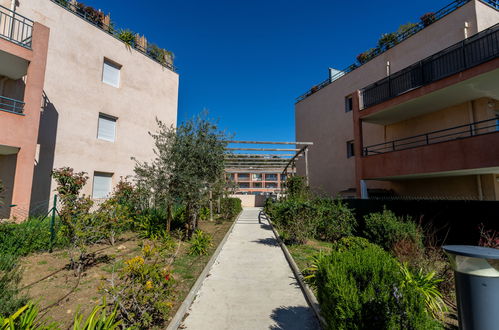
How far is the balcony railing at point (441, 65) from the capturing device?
320 inches

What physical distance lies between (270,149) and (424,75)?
9.36 metres

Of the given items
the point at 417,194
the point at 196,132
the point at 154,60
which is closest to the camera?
the point at 196,132

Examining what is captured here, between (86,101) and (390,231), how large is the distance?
46.2 feet

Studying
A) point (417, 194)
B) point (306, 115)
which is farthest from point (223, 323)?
point (306, 115)

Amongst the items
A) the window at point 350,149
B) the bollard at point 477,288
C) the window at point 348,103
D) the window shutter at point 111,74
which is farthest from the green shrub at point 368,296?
the window at point 348,103

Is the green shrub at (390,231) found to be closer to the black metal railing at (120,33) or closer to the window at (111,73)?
the window at (111,73)

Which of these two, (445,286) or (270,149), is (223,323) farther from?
(270,149)

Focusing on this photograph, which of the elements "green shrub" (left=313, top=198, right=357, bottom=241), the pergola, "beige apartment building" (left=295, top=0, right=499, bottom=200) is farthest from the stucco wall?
Answer: "beige apartment building" (left=295, top=0, right=499, bottom=200)

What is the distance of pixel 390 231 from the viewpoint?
720 centimetres

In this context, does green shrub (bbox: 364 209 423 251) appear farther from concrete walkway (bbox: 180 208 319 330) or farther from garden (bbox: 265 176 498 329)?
concrete walkway (bbox: 180 208 319 330)

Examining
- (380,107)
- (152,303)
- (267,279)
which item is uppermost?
(380,107)

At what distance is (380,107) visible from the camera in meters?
11.5

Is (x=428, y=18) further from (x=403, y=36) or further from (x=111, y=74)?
(x=111, y=74)

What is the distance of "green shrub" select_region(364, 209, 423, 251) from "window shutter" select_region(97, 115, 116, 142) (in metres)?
13.0
